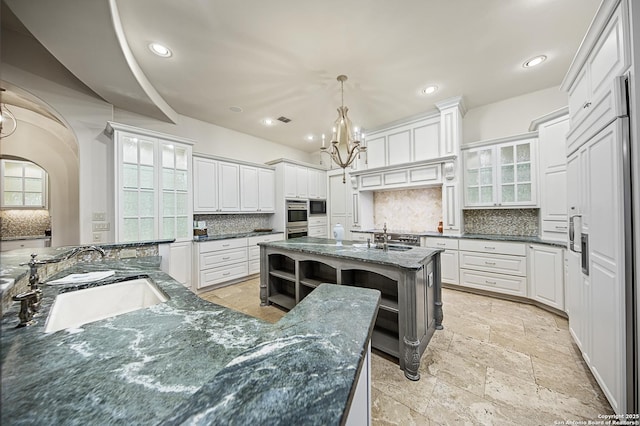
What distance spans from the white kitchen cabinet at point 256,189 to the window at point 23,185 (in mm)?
3973

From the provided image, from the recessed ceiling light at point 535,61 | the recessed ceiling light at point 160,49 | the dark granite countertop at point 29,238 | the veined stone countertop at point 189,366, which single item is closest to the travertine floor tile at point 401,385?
the veined stone countertop at point 189,366

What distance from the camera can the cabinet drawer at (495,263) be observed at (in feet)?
10.3

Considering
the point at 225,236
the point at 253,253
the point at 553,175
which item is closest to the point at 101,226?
the point at 225,236

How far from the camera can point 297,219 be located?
17.4 feet

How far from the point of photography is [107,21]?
A: 1.94m

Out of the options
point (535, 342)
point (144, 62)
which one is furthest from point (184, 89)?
point (535, 342)

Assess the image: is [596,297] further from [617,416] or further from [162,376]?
[162,376]

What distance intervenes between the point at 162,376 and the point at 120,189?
330 centimetres

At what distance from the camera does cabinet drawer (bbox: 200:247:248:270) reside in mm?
3764

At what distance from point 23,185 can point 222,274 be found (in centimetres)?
439

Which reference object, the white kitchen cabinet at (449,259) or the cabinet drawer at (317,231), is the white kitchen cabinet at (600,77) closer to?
the white kitchen cabinet at (449,259)

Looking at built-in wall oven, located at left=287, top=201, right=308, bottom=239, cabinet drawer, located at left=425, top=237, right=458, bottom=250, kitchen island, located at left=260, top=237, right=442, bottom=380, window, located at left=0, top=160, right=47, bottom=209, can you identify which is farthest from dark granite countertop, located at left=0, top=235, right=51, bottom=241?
cabinet drawer, located at left=425, top=237, right=458, bottom=250

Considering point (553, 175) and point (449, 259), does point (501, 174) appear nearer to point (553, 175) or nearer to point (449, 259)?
point (553, 175)

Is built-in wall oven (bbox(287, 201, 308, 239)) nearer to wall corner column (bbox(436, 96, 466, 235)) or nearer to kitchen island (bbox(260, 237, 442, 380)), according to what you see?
kitchen island (bbox(260, 237, 442, 380))
